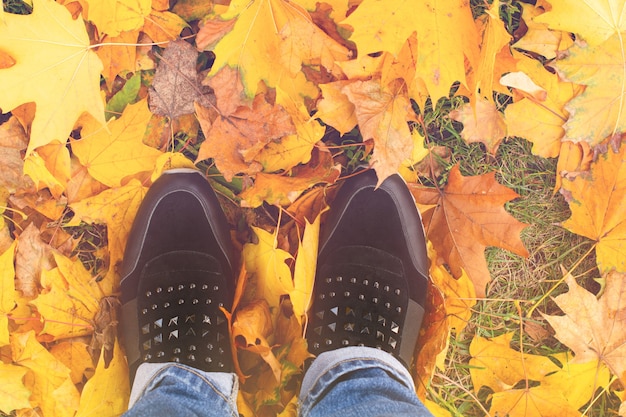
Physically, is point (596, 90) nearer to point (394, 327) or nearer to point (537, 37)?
point (537, 37)

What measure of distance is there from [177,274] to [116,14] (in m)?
0.57

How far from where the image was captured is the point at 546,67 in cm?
112

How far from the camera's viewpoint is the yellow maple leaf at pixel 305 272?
3.46 feet

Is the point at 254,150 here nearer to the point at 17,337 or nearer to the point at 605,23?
the point at 17,337

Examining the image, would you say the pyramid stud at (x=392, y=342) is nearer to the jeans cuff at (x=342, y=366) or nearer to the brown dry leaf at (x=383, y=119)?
the jeans cuff at (x=342, y=366)

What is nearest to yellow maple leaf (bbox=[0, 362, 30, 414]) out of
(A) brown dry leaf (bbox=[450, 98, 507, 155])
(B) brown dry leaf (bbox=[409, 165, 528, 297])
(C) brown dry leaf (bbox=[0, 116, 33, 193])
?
(C) brown dry leaf (bbox=[0, 116, 33, 193])

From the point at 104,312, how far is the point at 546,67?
115 centimetres

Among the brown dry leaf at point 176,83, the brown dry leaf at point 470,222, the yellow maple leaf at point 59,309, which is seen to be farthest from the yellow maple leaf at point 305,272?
the yellow maple leaf at point 59,309

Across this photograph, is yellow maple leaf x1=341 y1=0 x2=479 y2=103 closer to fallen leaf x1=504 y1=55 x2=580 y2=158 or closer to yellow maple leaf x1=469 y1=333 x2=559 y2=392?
fallen leaf x1=504 y1=55 x2=580 y2=158

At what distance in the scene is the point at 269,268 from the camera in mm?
1088

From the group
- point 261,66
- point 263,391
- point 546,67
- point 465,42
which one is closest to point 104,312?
point 263,391

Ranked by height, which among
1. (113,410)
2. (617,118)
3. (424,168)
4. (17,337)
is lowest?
(113,410)

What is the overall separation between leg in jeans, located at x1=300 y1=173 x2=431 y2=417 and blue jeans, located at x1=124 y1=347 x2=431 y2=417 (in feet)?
0.09

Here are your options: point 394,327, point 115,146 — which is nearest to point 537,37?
point 394,327
